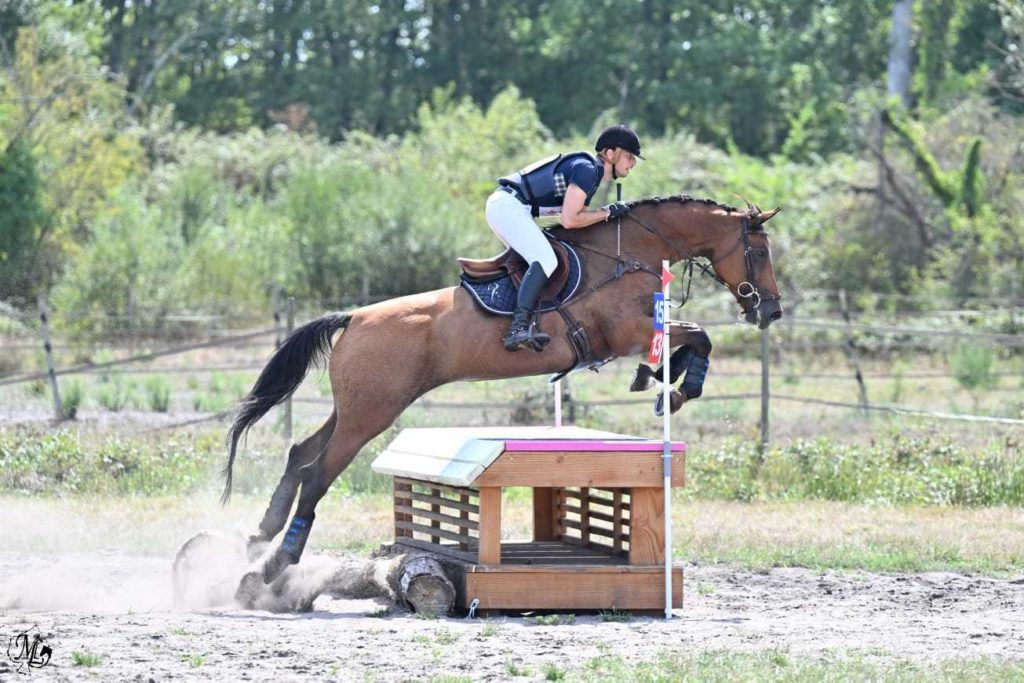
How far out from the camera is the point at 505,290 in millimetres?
7988

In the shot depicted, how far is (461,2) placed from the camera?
154ft

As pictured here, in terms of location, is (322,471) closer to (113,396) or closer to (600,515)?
(600,515)

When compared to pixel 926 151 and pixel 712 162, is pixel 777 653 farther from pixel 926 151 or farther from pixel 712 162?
pixel 712 162

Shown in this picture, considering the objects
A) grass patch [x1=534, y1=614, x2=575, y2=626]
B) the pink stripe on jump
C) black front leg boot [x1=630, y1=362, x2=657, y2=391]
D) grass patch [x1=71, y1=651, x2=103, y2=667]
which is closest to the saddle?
black front leg boot [x1=630, y1=362, x2=657, y2=391]

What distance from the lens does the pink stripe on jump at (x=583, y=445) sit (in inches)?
292

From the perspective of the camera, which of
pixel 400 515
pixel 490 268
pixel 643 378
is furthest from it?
pixel 400 515

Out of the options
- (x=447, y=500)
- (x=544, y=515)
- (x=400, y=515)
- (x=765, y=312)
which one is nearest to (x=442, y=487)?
(x=447, y=500)

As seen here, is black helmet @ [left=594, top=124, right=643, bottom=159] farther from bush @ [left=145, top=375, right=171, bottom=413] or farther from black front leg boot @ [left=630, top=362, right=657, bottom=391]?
bush @ [left=145, top=375, right=171, bottom=413]

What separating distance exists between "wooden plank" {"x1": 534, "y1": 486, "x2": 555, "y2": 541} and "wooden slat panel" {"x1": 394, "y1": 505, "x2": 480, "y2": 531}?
0.80 metres

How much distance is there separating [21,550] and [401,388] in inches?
129

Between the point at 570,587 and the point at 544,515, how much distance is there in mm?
→ 1652

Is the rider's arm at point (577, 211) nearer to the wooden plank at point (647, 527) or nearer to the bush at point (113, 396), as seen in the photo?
the wooden plank at point (647, 527)

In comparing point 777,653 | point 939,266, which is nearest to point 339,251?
point 939,266

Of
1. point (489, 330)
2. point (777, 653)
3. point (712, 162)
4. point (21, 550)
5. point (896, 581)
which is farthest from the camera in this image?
point (712, 162)
